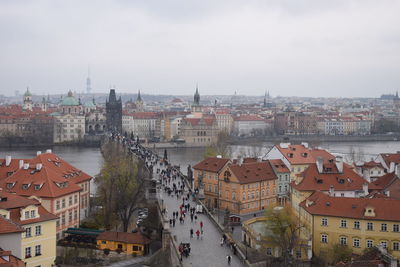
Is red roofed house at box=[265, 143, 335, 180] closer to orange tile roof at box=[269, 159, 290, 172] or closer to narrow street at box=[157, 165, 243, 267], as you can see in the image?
orange tile roof at box=[269, 159, 290, 172]

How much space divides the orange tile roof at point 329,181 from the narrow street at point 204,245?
6303mm

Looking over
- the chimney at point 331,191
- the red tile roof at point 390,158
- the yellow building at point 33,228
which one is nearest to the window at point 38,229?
the yellow building at point 33,228

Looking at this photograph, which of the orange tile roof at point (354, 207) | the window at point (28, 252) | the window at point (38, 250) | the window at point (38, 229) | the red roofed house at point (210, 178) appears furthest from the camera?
the red roofed house at point (210, 178)

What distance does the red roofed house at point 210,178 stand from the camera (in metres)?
34.2

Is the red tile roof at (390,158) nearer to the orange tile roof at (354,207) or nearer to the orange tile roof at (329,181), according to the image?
the orange tile roof at (329,181)

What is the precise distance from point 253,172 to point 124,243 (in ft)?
38.2

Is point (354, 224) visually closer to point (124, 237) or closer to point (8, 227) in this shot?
point (124, 237)

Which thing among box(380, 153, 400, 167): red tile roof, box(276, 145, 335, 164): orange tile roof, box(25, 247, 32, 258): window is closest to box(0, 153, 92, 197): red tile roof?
box(25, 247, 32, 258): window

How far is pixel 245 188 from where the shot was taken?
3288 cm

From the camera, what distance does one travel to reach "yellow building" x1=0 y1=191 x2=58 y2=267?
20438mm

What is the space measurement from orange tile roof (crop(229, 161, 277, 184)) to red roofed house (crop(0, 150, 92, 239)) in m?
8.57

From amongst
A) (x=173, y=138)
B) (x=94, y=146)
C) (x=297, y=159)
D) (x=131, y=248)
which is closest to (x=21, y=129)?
(x=94, y=146)

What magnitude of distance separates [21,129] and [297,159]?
71.5m

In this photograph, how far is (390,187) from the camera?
96.7ft
